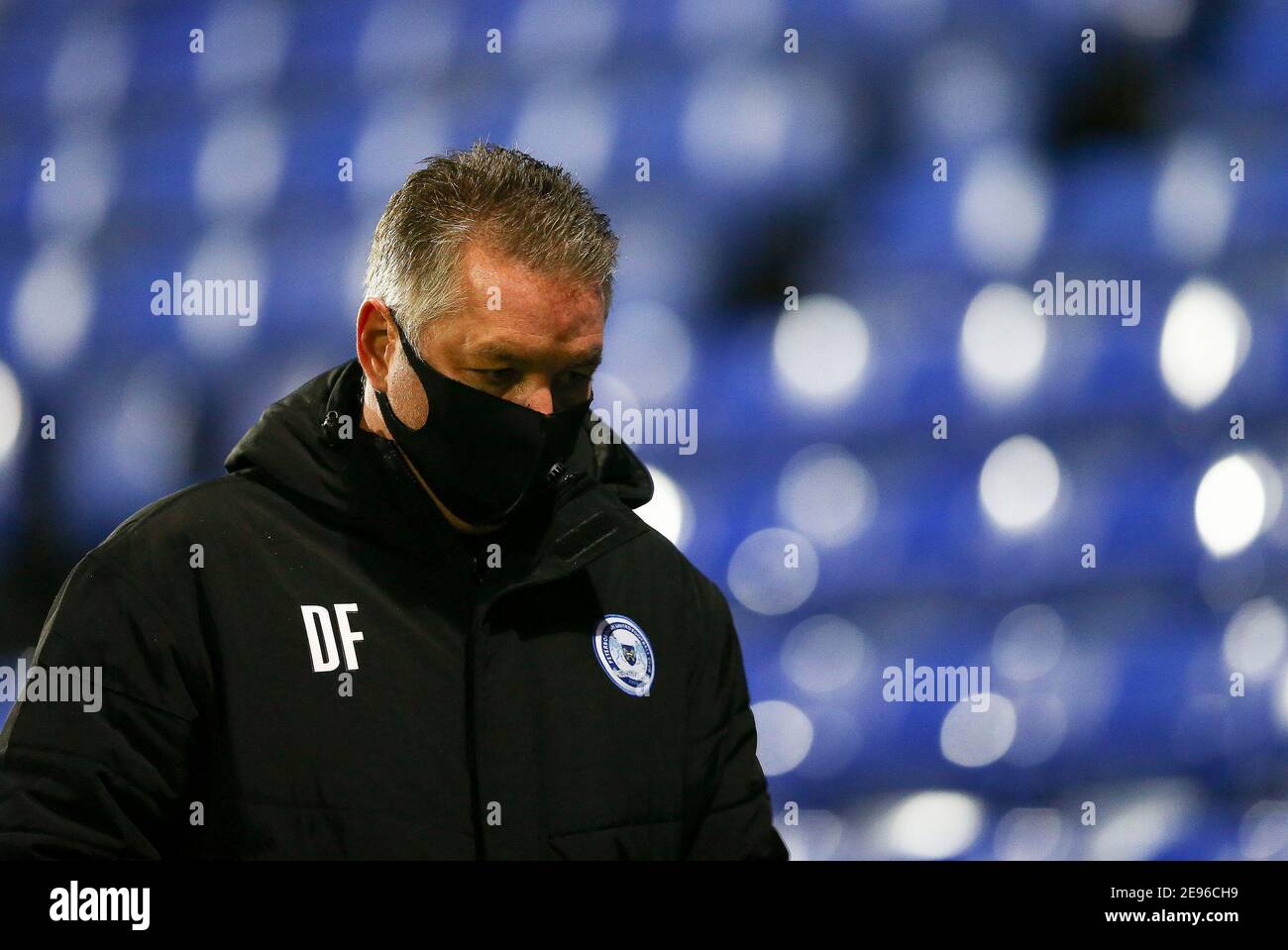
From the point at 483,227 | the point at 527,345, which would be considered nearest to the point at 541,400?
the point at 527,345

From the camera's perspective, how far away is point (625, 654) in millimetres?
1617

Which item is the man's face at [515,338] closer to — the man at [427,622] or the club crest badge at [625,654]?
the man at [427,622]

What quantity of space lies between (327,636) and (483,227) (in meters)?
0.57

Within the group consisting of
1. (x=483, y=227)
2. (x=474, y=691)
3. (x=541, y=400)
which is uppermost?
(x=483, y=227)

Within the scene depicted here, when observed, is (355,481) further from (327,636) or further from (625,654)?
(625,654)

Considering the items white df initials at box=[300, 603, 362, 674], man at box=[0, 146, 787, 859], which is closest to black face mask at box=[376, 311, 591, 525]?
man at box=[0, 146, 787, 859]

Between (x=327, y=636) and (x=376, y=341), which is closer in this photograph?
(x=327, y=636)

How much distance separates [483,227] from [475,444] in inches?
11.3

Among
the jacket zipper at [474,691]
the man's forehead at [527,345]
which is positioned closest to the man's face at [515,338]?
the man's forehead at [527,345]

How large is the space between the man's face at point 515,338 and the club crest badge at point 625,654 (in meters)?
0.31

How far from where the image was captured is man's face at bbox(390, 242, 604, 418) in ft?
5.04

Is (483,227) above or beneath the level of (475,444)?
above

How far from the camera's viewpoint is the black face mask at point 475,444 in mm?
1577

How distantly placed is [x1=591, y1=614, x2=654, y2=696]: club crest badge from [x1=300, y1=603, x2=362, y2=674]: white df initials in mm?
322
